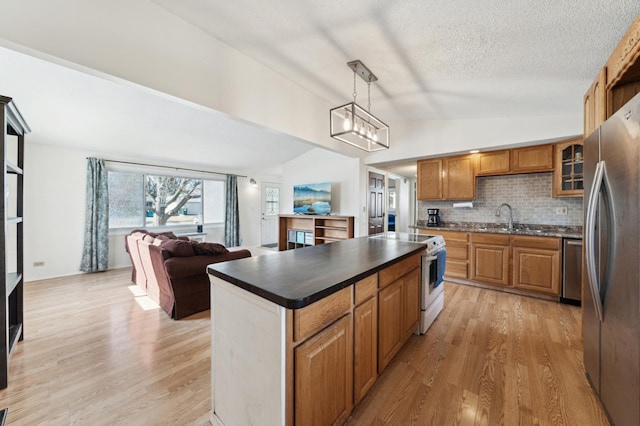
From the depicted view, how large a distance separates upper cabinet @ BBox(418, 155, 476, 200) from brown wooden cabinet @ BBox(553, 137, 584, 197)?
101 centimetres

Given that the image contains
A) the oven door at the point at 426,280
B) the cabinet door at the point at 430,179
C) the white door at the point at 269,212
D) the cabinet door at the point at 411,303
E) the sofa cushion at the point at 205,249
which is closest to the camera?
the cabinet door at the point at 411,303

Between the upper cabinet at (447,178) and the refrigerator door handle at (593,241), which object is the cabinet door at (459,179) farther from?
the refrigerator door handle at (593,241)

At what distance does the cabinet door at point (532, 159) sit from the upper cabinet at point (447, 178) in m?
0.56

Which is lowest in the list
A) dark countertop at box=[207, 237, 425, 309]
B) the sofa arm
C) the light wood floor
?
the light wood floor

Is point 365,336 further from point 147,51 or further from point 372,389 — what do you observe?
point 147,51

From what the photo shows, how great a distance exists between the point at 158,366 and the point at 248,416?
1221mm

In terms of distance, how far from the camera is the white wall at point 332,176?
5.41m

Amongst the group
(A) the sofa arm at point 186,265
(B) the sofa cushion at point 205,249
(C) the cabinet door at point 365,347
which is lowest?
(C) the cabinet door at point 365,347

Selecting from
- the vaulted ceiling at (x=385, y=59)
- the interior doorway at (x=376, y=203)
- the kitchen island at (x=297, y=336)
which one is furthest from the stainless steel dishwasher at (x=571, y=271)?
the interior doorway at (x=376, y=203)

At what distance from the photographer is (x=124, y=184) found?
5.39 metres

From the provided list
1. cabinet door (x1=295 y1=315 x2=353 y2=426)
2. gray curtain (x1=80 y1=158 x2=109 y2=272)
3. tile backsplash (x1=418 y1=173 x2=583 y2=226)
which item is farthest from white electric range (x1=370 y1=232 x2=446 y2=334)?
gray curtain (x1=80 y1=158 x2=109 y2=272)

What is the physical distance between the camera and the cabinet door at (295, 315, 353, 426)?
3.65ft

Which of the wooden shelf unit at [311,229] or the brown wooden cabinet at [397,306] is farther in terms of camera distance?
the wooden shelf unit at [311,229]

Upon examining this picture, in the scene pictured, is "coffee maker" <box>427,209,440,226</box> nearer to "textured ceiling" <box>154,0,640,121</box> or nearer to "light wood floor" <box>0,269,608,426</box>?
"light wood floor" <box>0,269,608,426</box>
